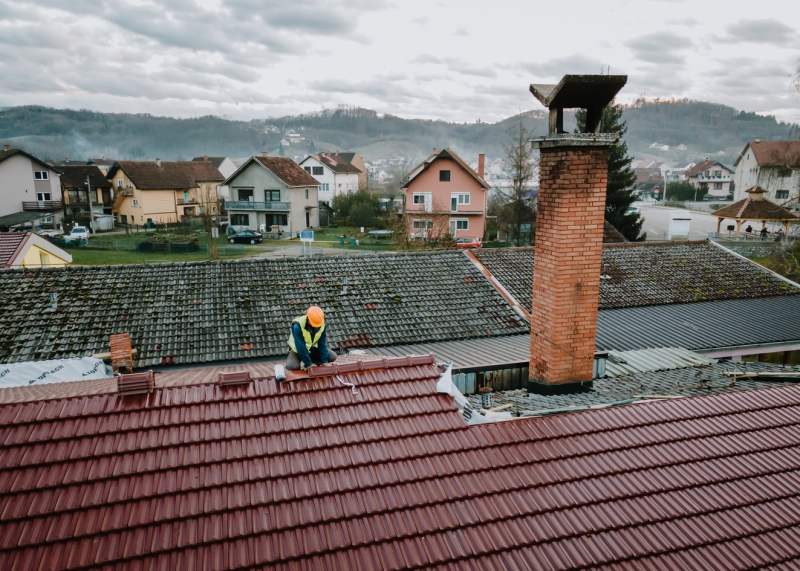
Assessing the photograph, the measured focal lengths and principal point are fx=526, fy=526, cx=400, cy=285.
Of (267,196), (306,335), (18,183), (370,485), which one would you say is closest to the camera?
(370,485)

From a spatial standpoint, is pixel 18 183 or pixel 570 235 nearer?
pixel 570 235

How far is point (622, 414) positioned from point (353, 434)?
9.78ft

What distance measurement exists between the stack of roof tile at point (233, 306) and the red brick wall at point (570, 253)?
562 cm

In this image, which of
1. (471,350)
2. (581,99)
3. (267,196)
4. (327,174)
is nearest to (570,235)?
(581,99)

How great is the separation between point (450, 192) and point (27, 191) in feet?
131

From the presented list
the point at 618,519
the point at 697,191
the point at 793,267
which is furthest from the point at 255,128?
the point at 618,519

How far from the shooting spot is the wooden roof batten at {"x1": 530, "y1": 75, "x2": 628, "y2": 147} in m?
7.05

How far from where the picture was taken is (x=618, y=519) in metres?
4.45

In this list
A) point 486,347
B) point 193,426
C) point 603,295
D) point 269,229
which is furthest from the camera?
point 269,229

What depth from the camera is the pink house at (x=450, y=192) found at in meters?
43.0

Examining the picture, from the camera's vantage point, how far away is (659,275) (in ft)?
59.0

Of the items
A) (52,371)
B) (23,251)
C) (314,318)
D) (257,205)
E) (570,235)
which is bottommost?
(52,371)

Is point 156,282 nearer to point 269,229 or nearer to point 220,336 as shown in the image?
point 220,336

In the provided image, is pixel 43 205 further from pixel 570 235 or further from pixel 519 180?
pixel 570 235
